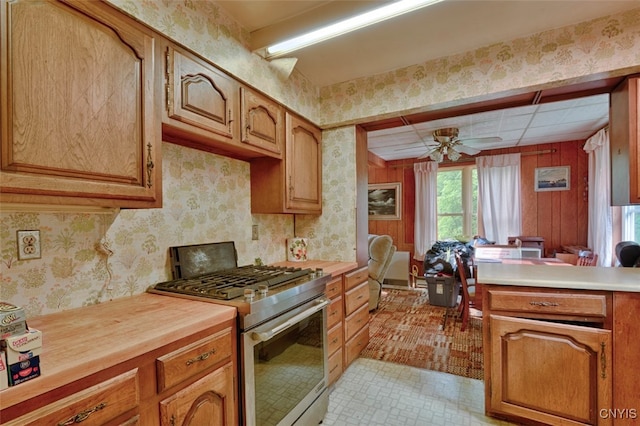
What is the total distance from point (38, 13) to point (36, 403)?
1192 millimetres

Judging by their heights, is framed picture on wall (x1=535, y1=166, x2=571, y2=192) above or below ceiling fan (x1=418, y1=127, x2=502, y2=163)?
below

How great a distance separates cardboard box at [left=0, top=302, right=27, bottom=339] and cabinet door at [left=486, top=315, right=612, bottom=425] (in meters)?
2.15

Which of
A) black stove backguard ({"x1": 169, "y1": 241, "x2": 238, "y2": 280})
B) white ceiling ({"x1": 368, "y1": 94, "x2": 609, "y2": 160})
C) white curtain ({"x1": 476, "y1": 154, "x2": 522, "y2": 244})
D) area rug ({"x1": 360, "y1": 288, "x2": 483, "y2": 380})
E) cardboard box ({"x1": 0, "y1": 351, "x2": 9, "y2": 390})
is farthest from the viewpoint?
white curtain ({"x1": 476, "y1": 154, "x2": 522, "y2": 244})

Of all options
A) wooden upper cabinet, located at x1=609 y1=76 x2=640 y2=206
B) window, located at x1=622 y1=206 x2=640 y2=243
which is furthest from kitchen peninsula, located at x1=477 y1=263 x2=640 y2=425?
window, located at x1=622 y1=206 x2=640 y2=243

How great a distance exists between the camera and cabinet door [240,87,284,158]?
1899mm

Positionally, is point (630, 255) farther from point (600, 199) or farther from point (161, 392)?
point (161, 392)

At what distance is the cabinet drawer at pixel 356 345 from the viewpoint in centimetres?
246

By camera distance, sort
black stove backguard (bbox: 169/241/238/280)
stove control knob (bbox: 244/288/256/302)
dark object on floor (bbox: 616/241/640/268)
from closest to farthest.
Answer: stove control knob (bbox: 244/288/256/302)
black stove backguard (bbox: 169/241/238/280)
dark object on floor (bbox: 616/241/640/268)

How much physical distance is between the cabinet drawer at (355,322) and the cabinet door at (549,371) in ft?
3.32

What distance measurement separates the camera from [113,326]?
43.9 inches

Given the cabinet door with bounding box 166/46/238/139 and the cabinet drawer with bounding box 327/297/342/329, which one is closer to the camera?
the cabinet door with bounding box 166/46/238/139

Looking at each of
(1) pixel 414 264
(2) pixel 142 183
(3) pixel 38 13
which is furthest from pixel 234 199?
(1) pixel 414 264

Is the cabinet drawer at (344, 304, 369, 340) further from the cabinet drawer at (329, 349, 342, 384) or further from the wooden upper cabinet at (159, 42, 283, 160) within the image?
the wooden upper cabinet at (159, 42, 283, 160)

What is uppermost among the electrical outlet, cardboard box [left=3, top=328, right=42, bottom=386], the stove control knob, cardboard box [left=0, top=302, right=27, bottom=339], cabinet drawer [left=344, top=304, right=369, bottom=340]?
the electrical outlet
